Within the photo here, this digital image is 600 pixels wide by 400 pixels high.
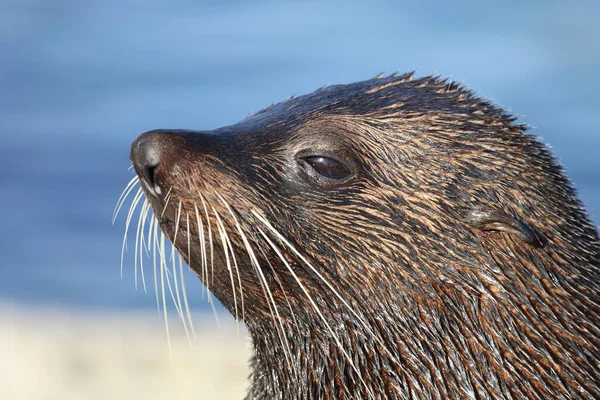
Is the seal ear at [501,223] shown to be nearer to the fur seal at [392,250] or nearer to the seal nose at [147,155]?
the fur seal at [392,250]

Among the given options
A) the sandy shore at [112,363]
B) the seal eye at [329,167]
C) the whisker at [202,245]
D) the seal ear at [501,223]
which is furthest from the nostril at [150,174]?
the sandy shore at [112,363]

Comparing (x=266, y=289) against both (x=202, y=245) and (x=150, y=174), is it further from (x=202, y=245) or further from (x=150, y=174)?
(x=150, y=174)

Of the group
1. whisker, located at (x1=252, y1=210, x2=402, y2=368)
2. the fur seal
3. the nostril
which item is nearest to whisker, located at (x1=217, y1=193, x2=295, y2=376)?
the fur seal

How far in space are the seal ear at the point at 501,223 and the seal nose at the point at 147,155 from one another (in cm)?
160

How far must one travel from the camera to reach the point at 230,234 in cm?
473

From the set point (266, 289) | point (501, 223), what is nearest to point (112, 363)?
point (266, 289)

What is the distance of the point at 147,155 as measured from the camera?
4754 millimetres

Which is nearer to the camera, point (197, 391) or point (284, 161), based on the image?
point (284, 161)

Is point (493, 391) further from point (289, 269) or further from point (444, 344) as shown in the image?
point (289, 269)

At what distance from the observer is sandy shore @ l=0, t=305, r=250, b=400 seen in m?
10.7

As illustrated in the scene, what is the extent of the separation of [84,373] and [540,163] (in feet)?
25.4

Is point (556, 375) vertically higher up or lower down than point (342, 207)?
lower down

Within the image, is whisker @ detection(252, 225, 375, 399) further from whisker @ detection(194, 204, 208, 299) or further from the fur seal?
whisker @ detection(194, 204, 208, 299)

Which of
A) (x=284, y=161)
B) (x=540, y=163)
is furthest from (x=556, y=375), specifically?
(x=284, y=161)
